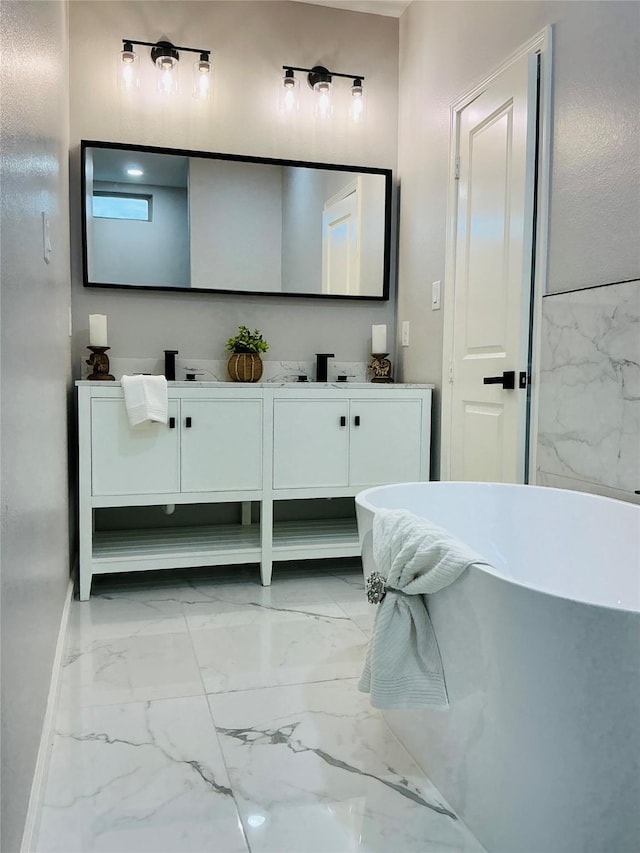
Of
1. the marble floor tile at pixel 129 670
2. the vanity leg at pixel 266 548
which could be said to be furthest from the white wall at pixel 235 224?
the marble floor tile at pixel 129 670

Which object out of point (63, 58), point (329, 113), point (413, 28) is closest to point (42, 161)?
point (63, 58)

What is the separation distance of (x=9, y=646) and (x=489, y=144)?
2359mm

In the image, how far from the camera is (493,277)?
2527 mm

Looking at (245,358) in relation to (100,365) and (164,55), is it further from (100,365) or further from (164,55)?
(164,55)

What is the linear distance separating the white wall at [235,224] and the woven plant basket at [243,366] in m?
0.34

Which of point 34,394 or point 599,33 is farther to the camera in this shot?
point 599,33

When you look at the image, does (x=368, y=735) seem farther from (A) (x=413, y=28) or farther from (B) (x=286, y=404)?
(A) (x=413, y=28)

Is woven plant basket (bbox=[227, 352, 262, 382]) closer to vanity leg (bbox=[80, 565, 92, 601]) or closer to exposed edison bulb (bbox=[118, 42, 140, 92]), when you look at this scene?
vanity leg (bbox=[80, 565, 92, 601])

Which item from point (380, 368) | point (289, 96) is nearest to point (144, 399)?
point (380, 368)

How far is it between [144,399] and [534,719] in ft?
6.32

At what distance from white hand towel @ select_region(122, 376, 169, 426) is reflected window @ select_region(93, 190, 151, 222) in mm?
835

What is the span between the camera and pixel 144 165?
3031 mm

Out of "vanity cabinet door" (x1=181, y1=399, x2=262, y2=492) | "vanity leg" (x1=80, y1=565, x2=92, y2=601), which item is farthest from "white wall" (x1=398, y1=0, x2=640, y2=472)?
"vanity leg" (x1=80, y1=565, x2=92, y2=601)

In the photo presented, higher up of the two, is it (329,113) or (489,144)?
(329,113)
